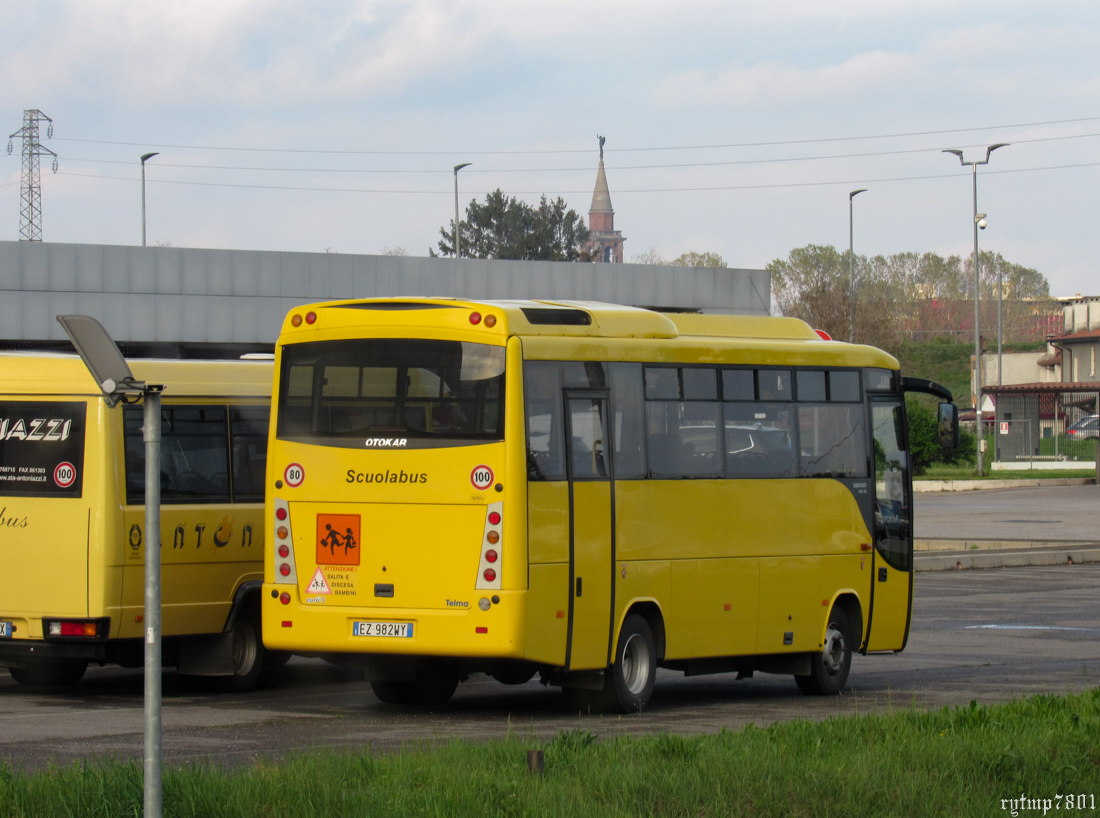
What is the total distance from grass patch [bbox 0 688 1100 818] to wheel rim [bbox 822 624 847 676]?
4.18m

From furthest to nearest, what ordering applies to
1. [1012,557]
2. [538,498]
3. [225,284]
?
1. [225,284]
2. [1012,557]
3. [538,498]

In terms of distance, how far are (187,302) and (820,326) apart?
136ft

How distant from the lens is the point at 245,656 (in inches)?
523

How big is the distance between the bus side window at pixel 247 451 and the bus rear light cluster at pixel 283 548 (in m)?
1.74

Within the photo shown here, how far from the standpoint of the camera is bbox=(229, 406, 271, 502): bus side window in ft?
43.4

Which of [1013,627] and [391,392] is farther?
[1013,627]

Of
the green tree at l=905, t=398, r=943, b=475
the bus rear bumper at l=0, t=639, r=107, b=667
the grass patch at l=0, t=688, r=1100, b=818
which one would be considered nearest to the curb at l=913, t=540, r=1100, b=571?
the bus rear bumper at l=0, t=639, r=107, b=667

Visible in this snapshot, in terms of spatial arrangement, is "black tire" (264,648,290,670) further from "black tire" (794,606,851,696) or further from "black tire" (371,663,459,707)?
"black tire" (794,606,851,696)

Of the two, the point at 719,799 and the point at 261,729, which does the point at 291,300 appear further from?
the point at 719,799

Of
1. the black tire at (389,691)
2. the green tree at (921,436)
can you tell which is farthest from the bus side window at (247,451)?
the green tree at (921,436)

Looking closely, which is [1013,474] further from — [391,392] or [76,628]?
[76,628]

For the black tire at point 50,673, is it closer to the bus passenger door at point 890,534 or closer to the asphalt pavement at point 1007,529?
the bus passenger door at point 890,534

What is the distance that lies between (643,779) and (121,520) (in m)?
6.02

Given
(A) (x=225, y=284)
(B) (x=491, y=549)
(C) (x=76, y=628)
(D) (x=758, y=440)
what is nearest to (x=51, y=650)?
(C) (x=76, y=628)
